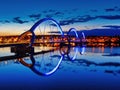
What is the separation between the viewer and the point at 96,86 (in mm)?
19328

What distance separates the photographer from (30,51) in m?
58.1

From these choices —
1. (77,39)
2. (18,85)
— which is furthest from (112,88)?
(77,39)

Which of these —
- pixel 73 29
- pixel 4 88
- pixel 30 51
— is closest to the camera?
pixel 4 88

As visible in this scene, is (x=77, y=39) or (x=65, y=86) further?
(x=77, y=39)

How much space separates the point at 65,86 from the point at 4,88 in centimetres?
345

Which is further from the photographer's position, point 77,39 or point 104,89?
point 77,39

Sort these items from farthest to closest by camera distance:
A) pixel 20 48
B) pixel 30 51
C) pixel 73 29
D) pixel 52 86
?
pixel 73 29 → pixel 30 51 → pixel 20 48 → pixel 52 86

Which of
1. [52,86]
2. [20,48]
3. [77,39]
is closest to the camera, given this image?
[52,86]

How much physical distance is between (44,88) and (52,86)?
1034 millimetres

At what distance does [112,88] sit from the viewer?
18.4 metres

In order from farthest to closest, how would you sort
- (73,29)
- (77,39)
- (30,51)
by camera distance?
(77,39), (73,29), (30,51)

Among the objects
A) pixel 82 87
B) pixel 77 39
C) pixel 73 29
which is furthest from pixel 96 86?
pixel 77 39

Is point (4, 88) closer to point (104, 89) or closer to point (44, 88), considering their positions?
point (44, 88)

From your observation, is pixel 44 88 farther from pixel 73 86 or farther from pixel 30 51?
pixel 30 51
